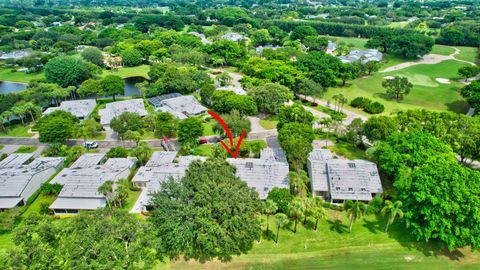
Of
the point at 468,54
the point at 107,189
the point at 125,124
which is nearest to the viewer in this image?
the point at 107,189

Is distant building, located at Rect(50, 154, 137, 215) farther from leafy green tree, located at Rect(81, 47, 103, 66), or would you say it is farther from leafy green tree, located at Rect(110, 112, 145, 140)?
leafy green tree, located at Rect(81, 47, 103, 66)

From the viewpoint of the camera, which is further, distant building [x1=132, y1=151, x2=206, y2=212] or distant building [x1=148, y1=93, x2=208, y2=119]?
distant building [x1=148, y1=93, x2=208, y2=119]

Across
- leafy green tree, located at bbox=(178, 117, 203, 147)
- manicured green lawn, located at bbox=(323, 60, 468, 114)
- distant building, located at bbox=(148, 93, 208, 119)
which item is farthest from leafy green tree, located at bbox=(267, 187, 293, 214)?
manicured green lawn, located at bbox=(323, 60, 468, 114)

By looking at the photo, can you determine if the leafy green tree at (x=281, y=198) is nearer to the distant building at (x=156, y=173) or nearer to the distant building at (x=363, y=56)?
the distant building at (x=156, y=173)

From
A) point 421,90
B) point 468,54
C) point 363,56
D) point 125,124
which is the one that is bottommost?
point 421,90

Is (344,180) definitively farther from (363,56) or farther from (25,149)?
(363,56)

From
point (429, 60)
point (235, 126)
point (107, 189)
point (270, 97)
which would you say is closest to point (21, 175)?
point (107, 189)

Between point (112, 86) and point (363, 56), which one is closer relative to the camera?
point (112, 86)

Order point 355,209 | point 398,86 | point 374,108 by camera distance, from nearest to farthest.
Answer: point 355,209
point 374,108
point 398,86
